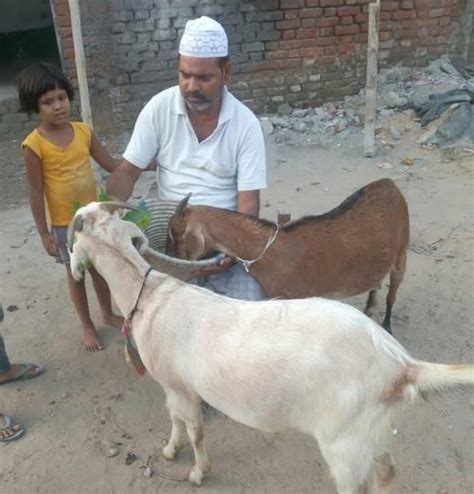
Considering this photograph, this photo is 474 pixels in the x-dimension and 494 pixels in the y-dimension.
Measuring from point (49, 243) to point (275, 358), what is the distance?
5.81 feet

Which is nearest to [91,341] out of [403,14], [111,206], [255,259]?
[255,259]

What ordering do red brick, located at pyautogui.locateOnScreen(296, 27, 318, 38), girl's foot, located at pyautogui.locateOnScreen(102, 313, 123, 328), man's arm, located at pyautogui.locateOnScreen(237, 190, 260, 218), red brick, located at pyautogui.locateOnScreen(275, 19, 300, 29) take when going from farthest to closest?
red brick, located at pyautogui.locateOnScreen(296, 27, 318, 38) < red brick, located at pyautogui.locateOnScreen(275, 19, 300, 29) < girl's foot, located at pyautogui.locateOnScreen(102, 313, 123, 328) < man's arm, located at pyautogui.locateOnScreen(237, 190, 260, 218)

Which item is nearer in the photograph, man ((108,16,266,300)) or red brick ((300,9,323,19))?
man ((108,16,266,300))

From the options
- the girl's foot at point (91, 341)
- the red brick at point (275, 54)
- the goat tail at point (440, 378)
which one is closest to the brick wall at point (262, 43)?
the red brick at point (275, 54)

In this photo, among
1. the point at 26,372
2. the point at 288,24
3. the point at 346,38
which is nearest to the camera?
the point at 26,372

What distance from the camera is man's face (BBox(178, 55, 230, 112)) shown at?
2756mm

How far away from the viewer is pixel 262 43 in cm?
759

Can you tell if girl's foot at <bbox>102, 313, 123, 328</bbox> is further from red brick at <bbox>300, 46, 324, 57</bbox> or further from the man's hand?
red brick at <bbox>300, 46, 324, 57</bbox>

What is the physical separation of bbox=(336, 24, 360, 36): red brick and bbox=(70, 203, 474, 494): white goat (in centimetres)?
639

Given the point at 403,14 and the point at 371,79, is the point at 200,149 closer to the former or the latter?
the point at 371,79

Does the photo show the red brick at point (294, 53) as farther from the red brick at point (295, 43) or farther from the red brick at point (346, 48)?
the red brick at point (346, 48)

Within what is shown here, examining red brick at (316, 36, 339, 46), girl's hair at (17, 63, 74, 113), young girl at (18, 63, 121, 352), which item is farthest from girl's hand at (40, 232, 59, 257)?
red brick at (316, 36, 339, 46)

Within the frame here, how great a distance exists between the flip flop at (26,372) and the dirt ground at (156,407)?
0.04 m

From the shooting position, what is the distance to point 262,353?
2076 mm
